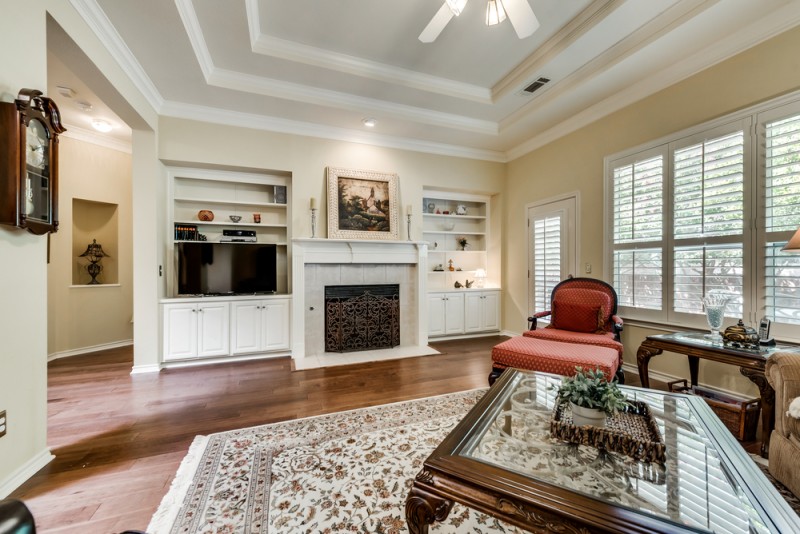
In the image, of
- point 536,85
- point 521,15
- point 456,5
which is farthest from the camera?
point 536,85

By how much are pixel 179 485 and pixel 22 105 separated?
2194mm

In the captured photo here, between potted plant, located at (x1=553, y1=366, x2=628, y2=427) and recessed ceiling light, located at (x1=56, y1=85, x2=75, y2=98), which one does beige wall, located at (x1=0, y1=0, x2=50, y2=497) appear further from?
potted plant, located at (x1=553, y1=366, x2=628, y2=427)

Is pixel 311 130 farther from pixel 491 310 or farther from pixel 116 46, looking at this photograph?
pixel 491 310

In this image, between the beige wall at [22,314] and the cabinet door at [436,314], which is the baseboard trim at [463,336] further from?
the beige wall at [22,314]

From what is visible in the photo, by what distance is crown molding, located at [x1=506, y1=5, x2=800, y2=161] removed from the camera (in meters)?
2.37

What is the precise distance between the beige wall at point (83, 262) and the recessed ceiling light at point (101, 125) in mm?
346

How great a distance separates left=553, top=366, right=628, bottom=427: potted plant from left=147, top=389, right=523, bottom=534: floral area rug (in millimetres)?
615

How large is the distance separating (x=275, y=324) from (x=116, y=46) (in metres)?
3.08

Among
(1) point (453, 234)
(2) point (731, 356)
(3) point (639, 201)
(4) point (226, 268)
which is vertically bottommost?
(2) point (731, 356)

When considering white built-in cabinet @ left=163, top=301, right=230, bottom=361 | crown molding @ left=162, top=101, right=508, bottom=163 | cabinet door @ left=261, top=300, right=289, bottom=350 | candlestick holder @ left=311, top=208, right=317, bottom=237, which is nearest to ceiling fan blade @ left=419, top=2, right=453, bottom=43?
crown molding @ left=162, top=101, right=508, bottom=163

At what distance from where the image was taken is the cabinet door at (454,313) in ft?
16.6

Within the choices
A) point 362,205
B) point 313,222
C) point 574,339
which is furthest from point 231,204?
point 574,339

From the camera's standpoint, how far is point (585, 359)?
235 centimetres

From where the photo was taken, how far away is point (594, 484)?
1067mm
